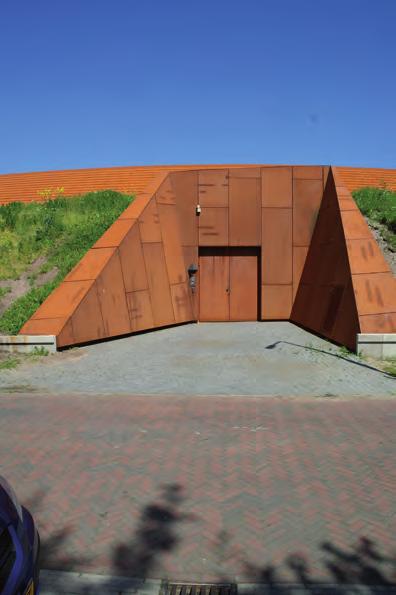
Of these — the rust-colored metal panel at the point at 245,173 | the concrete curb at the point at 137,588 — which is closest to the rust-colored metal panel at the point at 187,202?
Result: the rust-colored metal panel at the point at 245,173

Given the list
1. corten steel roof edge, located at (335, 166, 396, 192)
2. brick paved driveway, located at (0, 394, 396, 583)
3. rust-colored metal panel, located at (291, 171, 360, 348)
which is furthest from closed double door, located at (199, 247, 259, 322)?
brick paved driveway, located at (0, 394, 396, 583)

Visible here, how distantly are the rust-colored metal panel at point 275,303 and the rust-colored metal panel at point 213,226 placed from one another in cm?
244

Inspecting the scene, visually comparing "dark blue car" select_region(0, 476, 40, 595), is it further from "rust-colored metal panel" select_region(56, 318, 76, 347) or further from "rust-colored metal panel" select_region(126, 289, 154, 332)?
"rust-colored metal panel" select_region(126, 289, 154, 332)

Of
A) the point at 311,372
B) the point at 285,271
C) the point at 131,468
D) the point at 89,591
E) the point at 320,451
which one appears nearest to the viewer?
the point at 89,591

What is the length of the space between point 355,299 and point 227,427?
22.2ft

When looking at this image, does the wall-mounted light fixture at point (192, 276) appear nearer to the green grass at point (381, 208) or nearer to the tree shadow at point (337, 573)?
the green grass at point (381, 208)

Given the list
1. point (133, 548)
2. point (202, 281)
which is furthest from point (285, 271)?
point (133, 548)

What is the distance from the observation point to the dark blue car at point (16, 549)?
2.68 m

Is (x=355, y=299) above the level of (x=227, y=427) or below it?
above

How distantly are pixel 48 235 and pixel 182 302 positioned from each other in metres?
5.96

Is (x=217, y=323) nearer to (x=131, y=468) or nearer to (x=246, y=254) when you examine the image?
(x=246, y=254)

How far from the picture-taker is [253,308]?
18.5 m

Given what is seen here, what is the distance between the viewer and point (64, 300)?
44.5ft

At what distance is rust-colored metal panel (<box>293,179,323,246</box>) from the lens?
698 inches
